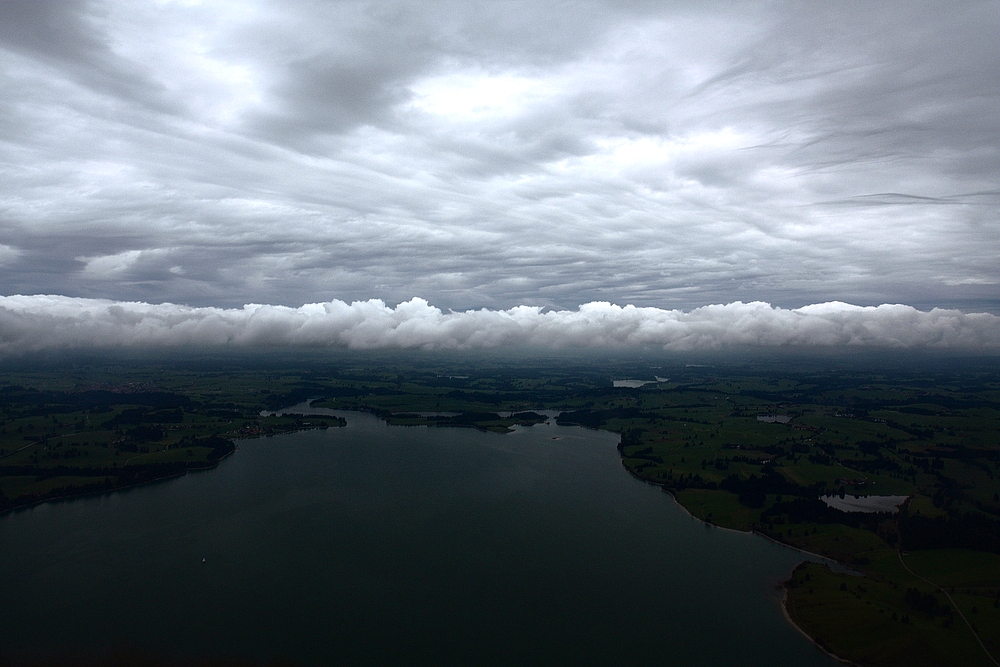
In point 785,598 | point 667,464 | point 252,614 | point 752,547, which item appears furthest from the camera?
point 667,464

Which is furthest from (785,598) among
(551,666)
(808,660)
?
(551,666)

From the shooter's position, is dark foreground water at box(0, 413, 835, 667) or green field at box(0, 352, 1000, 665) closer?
dark foreground water at box(0, 413, 835, 667)

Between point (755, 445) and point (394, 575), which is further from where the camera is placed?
point (755, 445)

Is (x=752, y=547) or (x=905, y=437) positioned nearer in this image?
(x=752, y=547)

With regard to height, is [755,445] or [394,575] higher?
[755,445]

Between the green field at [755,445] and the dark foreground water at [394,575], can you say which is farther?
the green field at [755,445]

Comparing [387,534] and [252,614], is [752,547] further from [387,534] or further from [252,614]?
[252,614]

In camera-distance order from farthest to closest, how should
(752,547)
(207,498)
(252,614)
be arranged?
1. (207,498)
2. (752,547)
3. (252,614)

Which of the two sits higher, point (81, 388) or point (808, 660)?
point (81, 388)
